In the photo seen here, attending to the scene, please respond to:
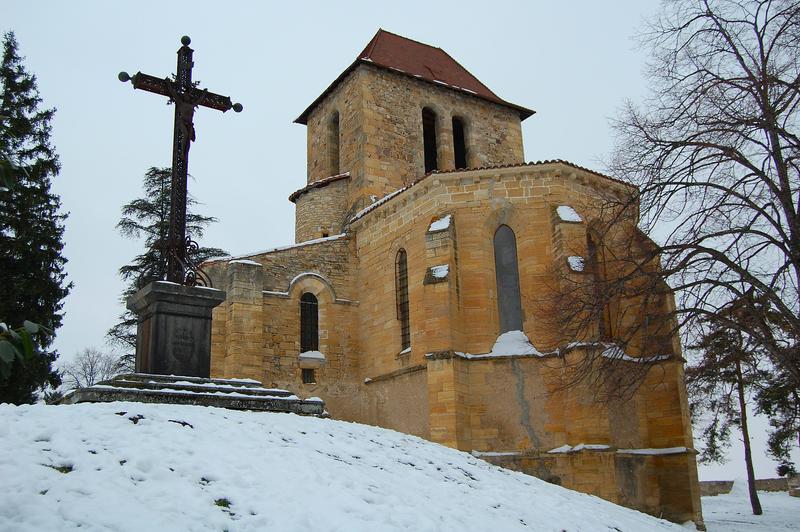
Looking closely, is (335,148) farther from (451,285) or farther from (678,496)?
(678,496)

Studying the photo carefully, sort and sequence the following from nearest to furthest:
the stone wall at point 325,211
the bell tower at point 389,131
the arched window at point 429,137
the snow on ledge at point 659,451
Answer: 1. the snow on ledge at point 659,451
2. the bell tower at point 389,131
3. the stone wall at point 325,211
4. the arched window at point 429,137

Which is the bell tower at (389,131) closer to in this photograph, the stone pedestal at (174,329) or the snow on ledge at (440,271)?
the snow on ledge at (440,271)

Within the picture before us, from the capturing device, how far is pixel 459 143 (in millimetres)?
26531

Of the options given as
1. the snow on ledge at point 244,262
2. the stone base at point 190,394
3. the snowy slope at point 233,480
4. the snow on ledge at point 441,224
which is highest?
the snow on ledge at point 441,224

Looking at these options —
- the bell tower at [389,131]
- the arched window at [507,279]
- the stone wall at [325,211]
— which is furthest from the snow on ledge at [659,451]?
the stone wall at [325,211]

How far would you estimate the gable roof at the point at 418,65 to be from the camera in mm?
25312

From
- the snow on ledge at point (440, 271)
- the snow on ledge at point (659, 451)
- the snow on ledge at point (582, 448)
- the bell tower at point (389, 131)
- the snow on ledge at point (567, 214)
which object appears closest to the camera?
the snow on ledge at point (582, 448)

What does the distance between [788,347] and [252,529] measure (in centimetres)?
915

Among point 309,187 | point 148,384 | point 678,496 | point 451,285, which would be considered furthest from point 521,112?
point 148,384

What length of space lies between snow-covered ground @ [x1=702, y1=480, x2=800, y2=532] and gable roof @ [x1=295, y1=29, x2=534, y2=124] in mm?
15583

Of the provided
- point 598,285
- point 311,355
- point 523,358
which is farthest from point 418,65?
point 598,285

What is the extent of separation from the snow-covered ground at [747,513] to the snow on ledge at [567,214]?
849 cm

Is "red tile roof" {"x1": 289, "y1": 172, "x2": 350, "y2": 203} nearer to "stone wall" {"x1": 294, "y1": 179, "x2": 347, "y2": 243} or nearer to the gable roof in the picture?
"stone wall" {"x1": 294, "y1": 179, "x2": 347, "y2": 243}

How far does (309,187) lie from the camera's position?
24.2 m
